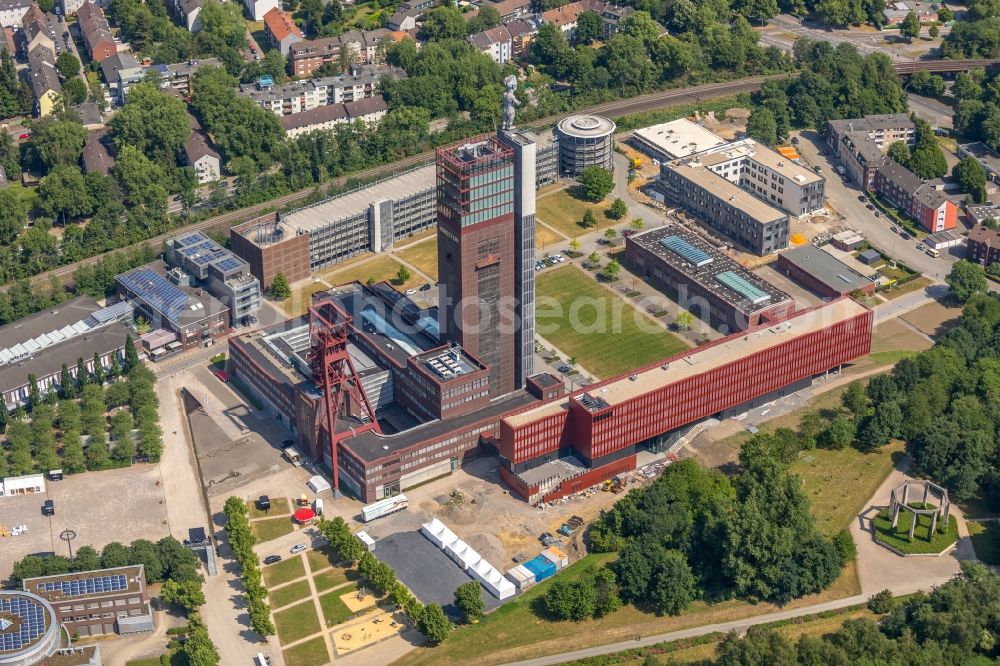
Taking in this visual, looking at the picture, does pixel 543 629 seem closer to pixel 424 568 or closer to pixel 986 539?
pixel 424 568

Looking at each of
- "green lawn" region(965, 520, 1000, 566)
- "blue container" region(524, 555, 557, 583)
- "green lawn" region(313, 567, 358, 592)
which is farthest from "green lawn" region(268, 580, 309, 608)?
"green lawn" region(965, 520, 1000, 566)

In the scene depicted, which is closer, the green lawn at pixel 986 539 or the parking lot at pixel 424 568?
the parking lot at pixel 424 568

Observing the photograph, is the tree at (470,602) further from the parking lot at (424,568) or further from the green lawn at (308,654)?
the green lawn at (308,654)

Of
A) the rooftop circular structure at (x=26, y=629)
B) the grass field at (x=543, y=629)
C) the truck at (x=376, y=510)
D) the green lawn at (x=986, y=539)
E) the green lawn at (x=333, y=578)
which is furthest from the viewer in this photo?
the truck at (x=376, y=510)

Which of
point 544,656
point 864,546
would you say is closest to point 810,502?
point 864,546

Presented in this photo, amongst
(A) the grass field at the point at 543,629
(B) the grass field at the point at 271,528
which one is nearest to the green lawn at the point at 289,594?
(B) the grass field at the point at 271,528

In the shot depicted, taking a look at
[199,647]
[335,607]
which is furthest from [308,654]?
[199,647]

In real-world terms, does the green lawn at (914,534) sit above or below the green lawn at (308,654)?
above
